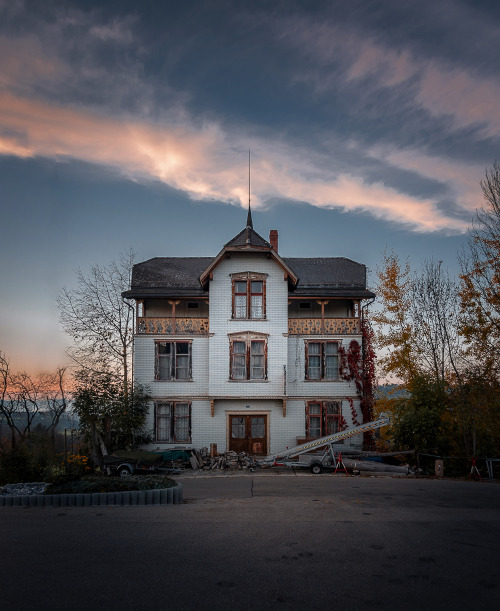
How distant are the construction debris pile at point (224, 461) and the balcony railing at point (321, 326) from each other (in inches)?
260

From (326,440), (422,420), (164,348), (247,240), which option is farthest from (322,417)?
(247,240)

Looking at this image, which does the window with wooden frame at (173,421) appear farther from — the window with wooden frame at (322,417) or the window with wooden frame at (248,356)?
the window with wooden frame at (322,417)

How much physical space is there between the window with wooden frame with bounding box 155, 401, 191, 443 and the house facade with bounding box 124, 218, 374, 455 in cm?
5

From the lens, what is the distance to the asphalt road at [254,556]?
6.82 metres

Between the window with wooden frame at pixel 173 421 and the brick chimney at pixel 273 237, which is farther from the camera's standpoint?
the brick chimney at pixel 273 237

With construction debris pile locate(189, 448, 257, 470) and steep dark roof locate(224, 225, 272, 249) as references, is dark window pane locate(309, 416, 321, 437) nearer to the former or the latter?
construction debris pile locate(189, 448, 257, 470)

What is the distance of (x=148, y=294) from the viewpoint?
2616 centimetres

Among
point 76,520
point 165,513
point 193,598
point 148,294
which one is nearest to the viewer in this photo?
point 193,598

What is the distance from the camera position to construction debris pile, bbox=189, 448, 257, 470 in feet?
77.6

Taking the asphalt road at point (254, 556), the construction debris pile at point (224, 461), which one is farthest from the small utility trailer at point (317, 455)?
the asphalt road at point (254, 556)

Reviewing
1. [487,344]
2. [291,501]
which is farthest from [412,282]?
[291,501]

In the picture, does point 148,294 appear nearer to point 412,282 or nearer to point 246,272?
point 246,272

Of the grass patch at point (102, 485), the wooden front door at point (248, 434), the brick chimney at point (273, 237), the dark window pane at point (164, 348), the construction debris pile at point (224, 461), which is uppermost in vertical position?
the brick chimney at point (273, 237)

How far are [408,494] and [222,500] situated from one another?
5.67 metres
